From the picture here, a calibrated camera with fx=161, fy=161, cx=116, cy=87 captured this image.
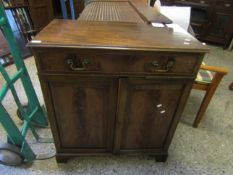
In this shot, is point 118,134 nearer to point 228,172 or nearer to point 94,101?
point 94,101

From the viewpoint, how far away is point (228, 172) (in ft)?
3.75

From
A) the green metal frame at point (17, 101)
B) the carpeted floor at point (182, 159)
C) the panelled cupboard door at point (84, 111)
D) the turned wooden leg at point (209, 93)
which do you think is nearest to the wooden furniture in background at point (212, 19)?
the carpeted floor at point (182, 159)

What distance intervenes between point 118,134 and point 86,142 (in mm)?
224

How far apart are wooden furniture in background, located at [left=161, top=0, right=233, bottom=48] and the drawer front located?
2597mm

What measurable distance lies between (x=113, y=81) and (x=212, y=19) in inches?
111

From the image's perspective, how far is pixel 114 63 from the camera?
0.72 m

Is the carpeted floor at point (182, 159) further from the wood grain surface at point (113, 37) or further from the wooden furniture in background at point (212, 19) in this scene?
the wooden furniture in background at point (212, 19)

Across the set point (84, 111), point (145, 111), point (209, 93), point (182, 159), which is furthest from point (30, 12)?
Result: point (182, 159)

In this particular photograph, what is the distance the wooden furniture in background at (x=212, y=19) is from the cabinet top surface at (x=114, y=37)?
2.37m

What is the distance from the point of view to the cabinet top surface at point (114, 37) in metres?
0.67

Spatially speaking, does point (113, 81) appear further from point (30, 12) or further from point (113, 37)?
point (30, 12)

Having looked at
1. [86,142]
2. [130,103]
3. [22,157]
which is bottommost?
[22,157]

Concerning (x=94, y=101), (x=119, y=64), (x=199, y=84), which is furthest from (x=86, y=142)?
(x=199, y=84)

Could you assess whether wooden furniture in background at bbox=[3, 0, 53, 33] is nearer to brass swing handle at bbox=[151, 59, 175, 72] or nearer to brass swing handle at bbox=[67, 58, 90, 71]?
brass swing handle at bbox=[67, 58, 90, 71]
